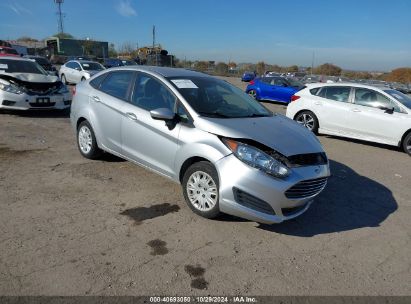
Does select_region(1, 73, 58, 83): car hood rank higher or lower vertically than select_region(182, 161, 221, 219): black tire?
higher

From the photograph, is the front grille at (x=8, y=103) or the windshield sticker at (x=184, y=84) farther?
the front grille at (x=8, y=103)

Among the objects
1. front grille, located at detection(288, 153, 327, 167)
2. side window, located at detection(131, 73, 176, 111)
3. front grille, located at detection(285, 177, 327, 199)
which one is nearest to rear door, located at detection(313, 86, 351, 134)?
front grille, located at detection(288, 153, 327, 167)

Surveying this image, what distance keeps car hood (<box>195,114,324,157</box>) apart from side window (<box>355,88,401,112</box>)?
5220 mm

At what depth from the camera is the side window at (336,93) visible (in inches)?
385

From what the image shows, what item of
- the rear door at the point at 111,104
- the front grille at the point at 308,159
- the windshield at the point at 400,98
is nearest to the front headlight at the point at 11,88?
the rear door at the point at 111,104

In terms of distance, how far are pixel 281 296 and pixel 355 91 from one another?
307 inches

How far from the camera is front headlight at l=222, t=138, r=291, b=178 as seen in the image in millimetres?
3920

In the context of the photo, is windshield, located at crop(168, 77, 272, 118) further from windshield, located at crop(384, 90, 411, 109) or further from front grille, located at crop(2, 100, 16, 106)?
front grille, located at crop(2, 100, 16, 106)

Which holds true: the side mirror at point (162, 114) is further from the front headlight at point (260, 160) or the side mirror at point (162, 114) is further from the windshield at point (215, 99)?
the front headlight at point (260, 160)

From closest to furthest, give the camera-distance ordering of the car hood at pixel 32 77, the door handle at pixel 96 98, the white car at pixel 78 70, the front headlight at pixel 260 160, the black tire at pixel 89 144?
1. the front headlight at pixel 260 160
2. the door handle at pixel 96 98
3. the black tire at pixel 89 144
4. the car hood at pixel 32 77
5. the white car at pixel 78 70

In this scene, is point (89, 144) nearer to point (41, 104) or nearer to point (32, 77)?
point (41, 104)

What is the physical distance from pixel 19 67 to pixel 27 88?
4.49ft

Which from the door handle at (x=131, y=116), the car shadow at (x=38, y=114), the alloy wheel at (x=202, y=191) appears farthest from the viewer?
the car shadow at (x=38, y=114)

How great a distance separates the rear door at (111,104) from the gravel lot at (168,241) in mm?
580
